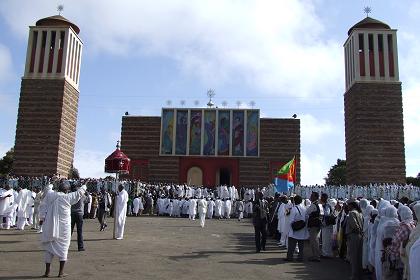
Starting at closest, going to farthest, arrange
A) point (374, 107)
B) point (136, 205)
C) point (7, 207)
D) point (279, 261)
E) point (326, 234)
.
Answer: point (279, 261)
point (326, 234)
point (7, 207)
point (136, 205)
point (374, 107)

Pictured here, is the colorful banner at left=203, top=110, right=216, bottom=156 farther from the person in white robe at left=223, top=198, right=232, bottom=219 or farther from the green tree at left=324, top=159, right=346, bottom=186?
the green tree at left=324, top=159, right=346, bottom=186

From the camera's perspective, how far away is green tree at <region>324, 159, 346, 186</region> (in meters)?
57.4

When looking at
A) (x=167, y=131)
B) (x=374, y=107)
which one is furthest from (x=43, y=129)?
(x=374, y=107)

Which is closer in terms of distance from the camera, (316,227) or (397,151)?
(316,227)

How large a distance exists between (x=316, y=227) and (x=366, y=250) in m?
1.81

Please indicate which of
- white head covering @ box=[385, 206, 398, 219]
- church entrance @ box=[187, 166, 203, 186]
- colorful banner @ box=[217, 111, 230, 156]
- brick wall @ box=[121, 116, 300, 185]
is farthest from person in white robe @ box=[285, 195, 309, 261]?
church entrance @ box=[187, 166, 203, 186]

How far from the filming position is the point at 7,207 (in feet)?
46.7

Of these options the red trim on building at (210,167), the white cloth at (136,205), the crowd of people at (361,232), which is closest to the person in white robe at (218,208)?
the white cloth at (136,205)

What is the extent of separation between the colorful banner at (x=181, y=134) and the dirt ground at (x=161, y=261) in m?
27.0

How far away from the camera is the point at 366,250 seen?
7.89 metres

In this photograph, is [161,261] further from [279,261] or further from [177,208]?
[177,208]

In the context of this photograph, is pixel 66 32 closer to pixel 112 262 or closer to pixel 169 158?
pixel 169 158

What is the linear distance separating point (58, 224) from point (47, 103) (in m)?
30.6

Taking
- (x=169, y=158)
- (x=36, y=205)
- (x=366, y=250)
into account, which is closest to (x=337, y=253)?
(x=366, y=250)
